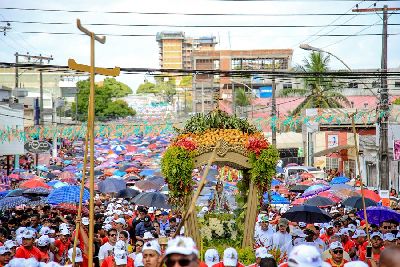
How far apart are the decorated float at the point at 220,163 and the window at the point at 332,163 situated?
35418 millimetres

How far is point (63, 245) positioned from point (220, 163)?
→ 308 centimetres

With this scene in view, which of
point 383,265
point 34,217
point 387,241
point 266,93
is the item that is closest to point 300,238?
point 387,241

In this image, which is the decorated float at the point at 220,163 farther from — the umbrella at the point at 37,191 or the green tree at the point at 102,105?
the green tree at the point at 102,105

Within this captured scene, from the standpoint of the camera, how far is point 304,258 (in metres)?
5.24

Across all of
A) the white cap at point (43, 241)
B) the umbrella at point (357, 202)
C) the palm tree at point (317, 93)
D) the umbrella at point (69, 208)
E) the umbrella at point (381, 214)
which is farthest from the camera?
the palm tree at point (317, 93)

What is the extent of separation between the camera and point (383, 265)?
219 inches

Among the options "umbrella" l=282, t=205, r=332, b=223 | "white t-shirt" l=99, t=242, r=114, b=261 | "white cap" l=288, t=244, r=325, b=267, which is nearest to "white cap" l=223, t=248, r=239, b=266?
"white t-shirt" l=99, t=242, r=114, b=261

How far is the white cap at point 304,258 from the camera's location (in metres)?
5.23

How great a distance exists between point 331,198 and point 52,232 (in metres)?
9.75

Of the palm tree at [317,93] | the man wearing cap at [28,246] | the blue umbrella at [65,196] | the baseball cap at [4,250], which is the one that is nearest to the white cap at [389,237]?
the man wearing cap at [28,246]

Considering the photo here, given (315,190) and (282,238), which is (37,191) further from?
(282,238)

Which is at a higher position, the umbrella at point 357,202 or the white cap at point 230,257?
the white cap at point 230,257

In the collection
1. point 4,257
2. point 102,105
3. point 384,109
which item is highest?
point 102,105

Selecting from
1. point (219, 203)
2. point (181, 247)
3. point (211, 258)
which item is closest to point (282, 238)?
point (219, 203)
